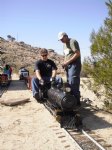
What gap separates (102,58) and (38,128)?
395 centimetres

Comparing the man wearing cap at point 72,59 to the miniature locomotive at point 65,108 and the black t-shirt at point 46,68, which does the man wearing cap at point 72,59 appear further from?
the black t-shirt at point 46,68

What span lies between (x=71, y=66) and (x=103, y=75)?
130cm

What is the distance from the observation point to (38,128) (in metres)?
9.71

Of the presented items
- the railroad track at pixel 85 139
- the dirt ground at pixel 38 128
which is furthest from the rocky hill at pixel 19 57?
the railroad track at pixel 85 139

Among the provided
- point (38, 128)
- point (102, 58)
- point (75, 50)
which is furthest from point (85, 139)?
point (102, 58)

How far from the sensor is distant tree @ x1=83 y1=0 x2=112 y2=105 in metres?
11.7

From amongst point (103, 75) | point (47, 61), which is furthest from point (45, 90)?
point (103, 75)

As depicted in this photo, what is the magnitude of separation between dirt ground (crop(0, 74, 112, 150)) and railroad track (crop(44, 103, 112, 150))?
0.42 ft

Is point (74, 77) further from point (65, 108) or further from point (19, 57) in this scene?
point (19, 57)

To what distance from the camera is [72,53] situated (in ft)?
36.9

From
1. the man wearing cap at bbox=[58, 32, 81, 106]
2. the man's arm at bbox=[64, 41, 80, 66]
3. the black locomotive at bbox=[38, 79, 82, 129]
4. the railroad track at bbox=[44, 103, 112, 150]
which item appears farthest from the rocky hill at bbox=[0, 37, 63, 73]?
the railroad track at bbox=[44, 103, 112, 150]

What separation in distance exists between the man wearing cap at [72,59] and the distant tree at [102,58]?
3.72 feet

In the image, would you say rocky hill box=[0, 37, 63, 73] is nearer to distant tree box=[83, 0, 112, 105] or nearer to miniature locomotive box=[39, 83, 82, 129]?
distant tree box=[83, 0, 112, 105]

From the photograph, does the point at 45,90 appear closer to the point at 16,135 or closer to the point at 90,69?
the point at 90,69
